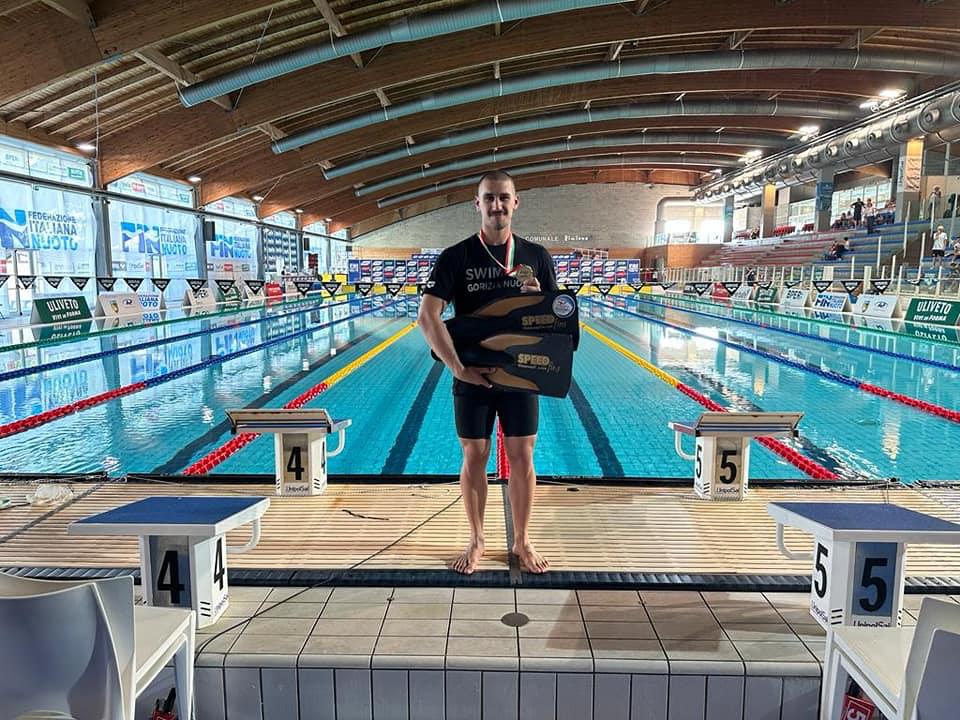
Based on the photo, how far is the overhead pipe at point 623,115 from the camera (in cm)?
1747

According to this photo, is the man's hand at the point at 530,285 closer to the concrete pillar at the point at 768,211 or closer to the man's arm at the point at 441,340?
the man's arm at the point at 441,340

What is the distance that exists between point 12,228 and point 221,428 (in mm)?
10723

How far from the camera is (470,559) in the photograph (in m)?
2.19

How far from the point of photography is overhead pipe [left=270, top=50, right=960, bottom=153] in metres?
13.2

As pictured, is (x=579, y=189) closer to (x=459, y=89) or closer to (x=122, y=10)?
(x=459, y=89)

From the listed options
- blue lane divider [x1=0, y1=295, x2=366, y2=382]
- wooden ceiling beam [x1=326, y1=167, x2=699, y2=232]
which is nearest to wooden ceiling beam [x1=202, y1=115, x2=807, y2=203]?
wooden ceiling beam [x1=326, y1=167, x2=699, y2=232]

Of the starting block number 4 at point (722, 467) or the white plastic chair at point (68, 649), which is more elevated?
the white plastic chair at point (68, 649)

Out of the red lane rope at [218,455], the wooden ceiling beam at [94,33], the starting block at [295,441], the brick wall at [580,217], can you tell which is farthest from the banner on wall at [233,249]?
the starting block at [295,441]

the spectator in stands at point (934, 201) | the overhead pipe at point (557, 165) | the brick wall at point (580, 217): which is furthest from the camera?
the brick wall at point (580, 217)

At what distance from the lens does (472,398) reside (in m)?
2.09

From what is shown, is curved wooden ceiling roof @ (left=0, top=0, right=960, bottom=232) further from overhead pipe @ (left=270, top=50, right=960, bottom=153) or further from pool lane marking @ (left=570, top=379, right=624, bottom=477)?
pool lane marking @ (left=570, top=379, right=624, bottom=477)

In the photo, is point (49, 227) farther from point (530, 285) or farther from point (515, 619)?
point (515, 619)

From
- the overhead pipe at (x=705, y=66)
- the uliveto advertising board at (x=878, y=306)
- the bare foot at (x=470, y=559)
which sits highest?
the overhead pipe at (x=705, y=66)

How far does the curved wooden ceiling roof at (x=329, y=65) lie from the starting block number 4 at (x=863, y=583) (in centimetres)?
964
